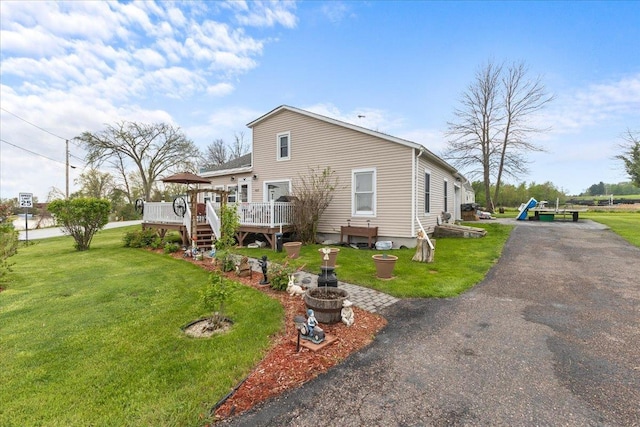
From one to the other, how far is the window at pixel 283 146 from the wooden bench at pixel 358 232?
4258 millimetres

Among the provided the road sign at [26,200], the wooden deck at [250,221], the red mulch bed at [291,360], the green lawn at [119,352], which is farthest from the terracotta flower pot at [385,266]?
the road sign at [26,200]

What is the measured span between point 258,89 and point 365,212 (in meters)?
10.2

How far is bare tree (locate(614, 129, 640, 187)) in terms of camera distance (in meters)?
18.3

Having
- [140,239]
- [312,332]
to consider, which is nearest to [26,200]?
[140,239]

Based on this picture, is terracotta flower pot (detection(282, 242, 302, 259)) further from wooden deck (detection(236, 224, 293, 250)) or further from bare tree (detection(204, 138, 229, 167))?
bare tree (detection(204, 138, 229, 167))

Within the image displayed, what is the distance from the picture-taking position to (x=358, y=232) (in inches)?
410

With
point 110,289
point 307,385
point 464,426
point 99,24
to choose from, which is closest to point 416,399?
point 464,426

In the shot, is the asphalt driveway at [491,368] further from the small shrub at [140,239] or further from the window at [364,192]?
the small shrub at [140,239]

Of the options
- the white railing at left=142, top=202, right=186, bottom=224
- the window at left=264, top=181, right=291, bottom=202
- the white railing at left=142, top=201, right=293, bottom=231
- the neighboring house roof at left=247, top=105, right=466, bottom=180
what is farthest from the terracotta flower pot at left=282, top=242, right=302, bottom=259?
the white railing at left=142, top=202, right=186, bottom=224

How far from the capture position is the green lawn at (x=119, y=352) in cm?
231

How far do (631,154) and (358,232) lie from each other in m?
22.2

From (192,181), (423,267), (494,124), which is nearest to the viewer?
(423,267)

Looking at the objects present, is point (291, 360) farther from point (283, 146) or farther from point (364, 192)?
point (283, 146)

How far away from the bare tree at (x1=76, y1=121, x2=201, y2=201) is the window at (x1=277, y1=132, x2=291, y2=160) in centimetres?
1989
